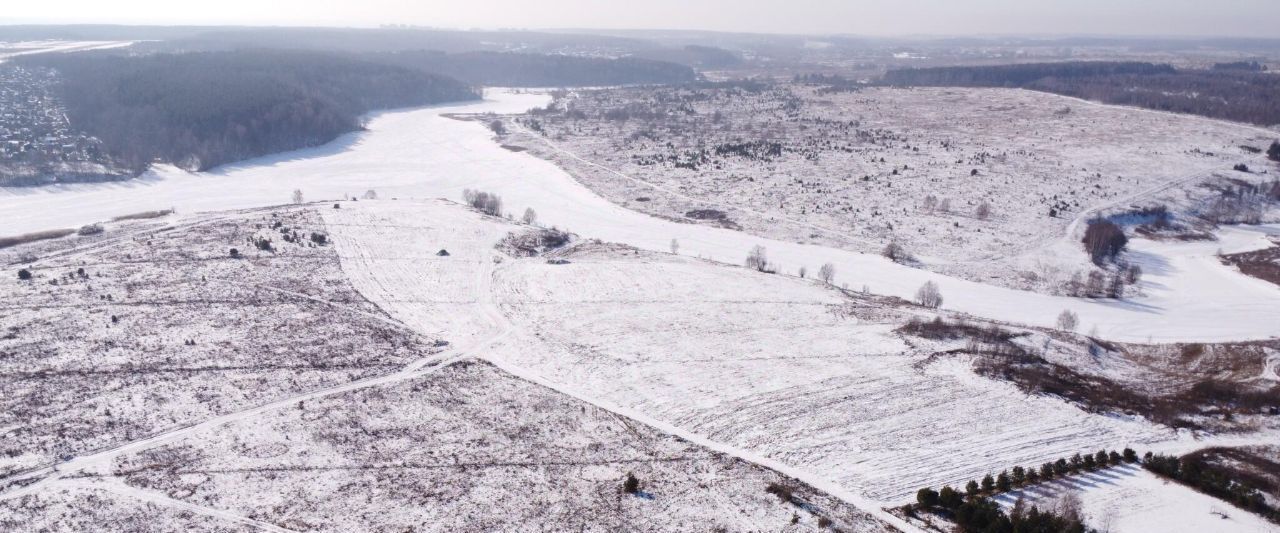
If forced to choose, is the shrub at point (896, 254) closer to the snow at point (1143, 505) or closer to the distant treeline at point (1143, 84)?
the snow at point (1143, 505)

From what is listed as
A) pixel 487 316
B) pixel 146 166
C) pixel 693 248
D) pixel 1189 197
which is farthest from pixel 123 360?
pixel 1189 197

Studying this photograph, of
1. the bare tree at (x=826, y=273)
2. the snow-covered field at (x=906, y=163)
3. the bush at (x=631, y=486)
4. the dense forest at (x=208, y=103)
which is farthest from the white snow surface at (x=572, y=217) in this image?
the bush at (x=631, y=486)

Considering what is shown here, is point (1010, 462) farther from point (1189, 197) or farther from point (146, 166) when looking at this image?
point (146, 166)

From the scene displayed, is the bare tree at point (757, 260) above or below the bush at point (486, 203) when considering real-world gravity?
below

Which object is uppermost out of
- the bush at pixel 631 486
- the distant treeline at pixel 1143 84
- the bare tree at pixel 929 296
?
the distant treeline at pixel 1143 84

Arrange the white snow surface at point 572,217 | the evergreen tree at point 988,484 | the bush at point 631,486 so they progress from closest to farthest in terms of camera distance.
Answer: the bush at point 631,486 < the evergreen tree at point 988,484 < the white snow surface at point 572,217

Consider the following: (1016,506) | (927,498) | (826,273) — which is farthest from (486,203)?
(1016,506)
